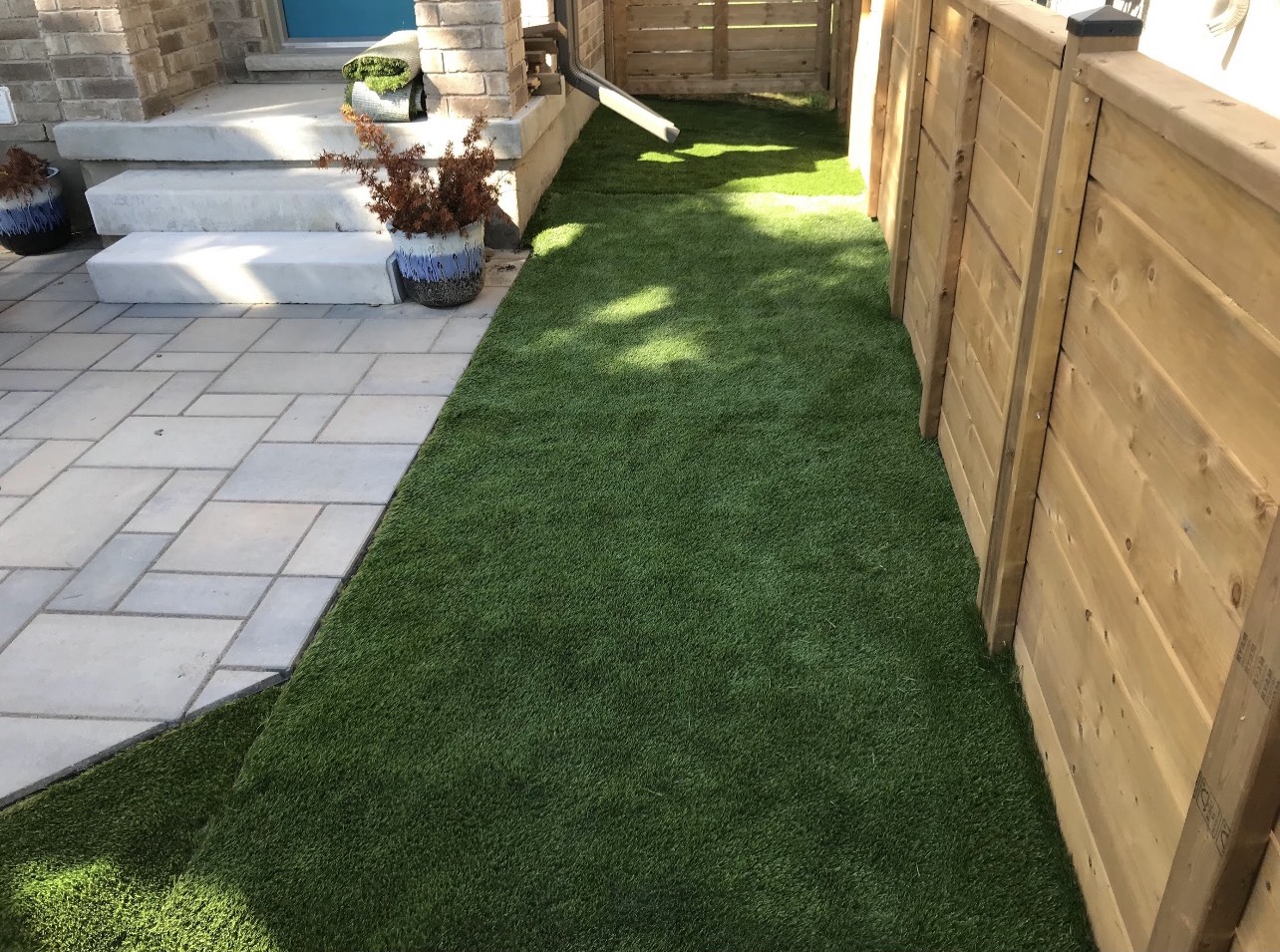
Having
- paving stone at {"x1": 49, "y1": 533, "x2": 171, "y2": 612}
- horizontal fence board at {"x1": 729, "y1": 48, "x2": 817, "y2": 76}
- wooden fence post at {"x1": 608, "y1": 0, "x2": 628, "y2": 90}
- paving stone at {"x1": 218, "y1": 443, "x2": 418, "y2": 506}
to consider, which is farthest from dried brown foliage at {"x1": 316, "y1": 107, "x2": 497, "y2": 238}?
horizontal fence board at {"x1": 729, "y1": 48, "x2": 817, "y2": 76}

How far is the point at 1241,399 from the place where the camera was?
3.71 ft

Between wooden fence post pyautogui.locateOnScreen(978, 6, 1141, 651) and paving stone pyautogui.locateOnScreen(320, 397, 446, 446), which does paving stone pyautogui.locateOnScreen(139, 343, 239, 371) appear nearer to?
paving stone pyautogui.locateOnScreen(320, 397, 446, 446)

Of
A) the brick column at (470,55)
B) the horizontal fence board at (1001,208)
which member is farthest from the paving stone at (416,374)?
the horizontal fence board at (1001,208)

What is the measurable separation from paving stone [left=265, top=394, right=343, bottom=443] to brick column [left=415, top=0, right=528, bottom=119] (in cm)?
189

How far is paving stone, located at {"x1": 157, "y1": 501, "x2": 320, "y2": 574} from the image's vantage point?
2.80m

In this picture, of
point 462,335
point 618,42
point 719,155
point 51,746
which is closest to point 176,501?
point 51,746

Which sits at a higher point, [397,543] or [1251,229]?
[1251,229]

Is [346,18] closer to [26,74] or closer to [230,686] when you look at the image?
[26,74]

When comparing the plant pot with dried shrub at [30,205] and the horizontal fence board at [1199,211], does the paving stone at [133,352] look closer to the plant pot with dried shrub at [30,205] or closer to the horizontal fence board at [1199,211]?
the plant pot with dried shrub at [30,205]

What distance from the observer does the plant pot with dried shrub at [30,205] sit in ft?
16.7

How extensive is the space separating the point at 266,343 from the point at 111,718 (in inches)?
89.0

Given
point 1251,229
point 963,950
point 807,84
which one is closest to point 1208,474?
point 1251,229

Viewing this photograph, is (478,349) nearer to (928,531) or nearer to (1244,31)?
(928,531)

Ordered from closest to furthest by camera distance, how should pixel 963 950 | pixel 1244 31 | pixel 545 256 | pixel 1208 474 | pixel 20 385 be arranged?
pixel 1208 474 → pixel 963 950 → pixel 1244 31 → pixel 20 385 → pixel 545 256
